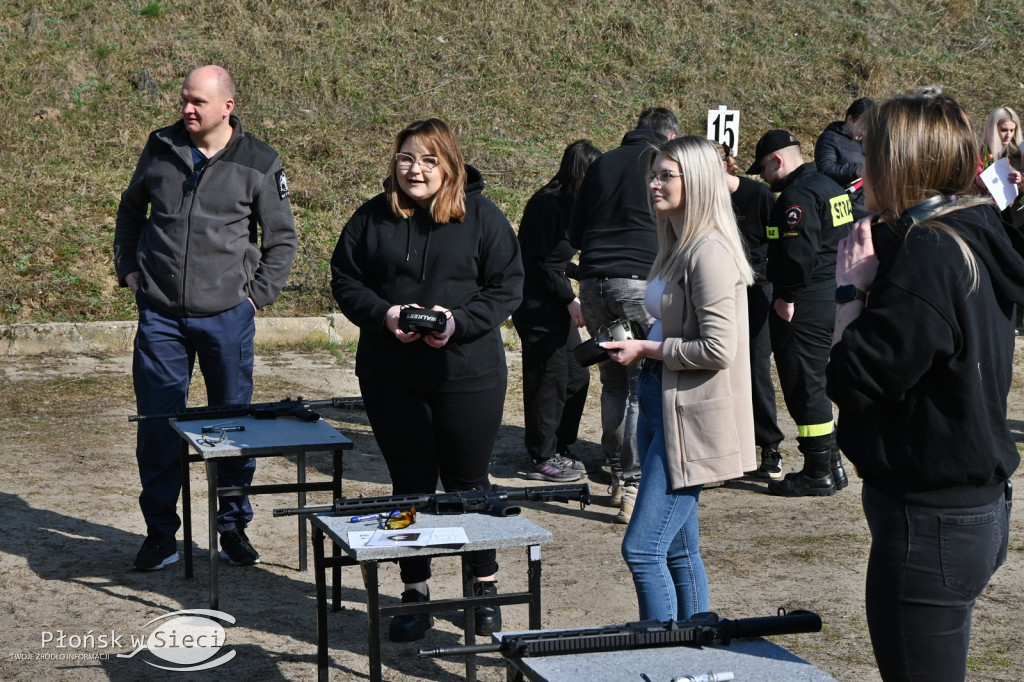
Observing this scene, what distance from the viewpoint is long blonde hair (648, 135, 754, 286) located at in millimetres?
3531

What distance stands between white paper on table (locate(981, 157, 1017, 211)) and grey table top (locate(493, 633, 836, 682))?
487 centimetres

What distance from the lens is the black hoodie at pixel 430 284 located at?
13.8ft

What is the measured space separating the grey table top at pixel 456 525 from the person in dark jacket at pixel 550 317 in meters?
3.10

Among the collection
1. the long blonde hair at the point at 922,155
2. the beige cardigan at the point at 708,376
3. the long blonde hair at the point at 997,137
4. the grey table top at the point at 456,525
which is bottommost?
the grey table top at the point at 456,525

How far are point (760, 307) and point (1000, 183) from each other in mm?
1601

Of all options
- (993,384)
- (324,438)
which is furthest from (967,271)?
(324,438)

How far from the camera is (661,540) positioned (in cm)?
343

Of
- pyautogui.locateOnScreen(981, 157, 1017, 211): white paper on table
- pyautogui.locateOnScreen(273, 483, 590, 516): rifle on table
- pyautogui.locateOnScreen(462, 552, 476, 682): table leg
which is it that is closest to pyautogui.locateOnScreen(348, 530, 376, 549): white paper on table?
pyautogui.locateOnScreen(273, 483, 590, 516): rifle on table

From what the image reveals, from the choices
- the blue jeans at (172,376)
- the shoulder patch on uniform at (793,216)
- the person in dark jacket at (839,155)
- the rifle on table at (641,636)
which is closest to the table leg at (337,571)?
the blue jeans at (172,376)

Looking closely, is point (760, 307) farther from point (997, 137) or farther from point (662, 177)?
point (662, 177)

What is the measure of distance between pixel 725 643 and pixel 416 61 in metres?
13.2

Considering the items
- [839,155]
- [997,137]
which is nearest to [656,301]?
[997,137]

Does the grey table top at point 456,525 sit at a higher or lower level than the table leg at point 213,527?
higher

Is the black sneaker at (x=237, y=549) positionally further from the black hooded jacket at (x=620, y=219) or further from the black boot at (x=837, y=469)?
the black boot at (x=837, y=469)
